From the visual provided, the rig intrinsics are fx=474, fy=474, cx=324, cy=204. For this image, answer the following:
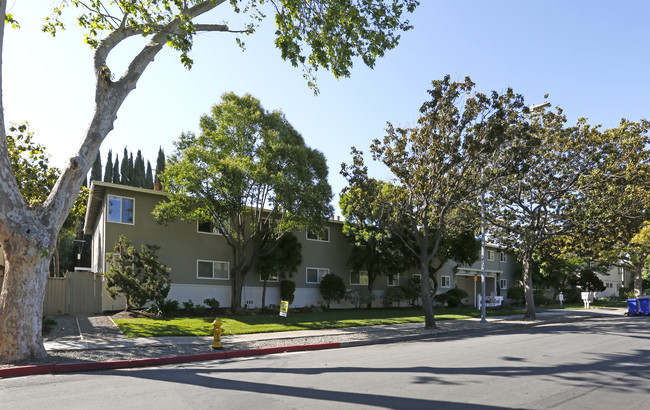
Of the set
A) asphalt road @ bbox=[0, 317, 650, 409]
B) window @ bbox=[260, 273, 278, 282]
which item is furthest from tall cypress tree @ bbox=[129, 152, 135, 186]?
asphalt road @ bbox=[0, 317, 650, 409]

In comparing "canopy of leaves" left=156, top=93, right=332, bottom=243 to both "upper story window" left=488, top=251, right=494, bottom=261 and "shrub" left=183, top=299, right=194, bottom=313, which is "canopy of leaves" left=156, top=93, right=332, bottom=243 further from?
"upper story window" left=488, top=251, right=494, bottom=261

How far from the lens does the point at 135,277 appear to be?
1956 cm

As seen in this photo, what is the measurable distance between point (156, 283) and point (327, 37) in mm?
12305

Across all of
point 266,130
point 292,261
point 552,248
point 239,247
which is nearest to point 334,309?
point 292,261

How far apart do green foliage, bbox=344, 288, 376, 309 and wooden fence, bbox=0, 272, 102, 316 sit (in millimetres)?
13721

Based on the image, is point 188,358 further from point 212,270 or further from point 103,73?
point 212,270

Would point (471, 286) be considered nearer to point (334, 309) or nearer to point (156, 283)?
point (334, 309)

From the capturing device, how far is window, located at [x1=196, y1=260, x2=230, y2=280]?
24062 millimetres

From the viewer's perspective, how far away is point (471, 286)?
4384cm

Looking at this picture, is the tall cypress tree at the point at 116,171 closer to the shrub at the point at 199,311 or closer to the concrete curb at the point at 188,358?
the shrub at the point at 199,311

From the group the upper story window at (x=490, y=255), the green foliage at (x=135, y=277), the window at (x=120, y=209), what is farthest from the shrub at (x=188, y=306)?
the upper story window at (x=490, y=255)

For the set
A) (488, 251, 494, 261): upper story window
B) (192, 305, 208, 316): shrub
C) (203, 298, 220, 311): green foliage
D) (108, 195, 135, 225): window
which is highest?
(108, 195, 135, 225): window

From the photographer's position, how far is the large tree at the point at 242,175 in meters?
20.1

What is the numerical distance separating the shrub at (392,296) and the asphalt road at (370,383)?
19.0 metres
